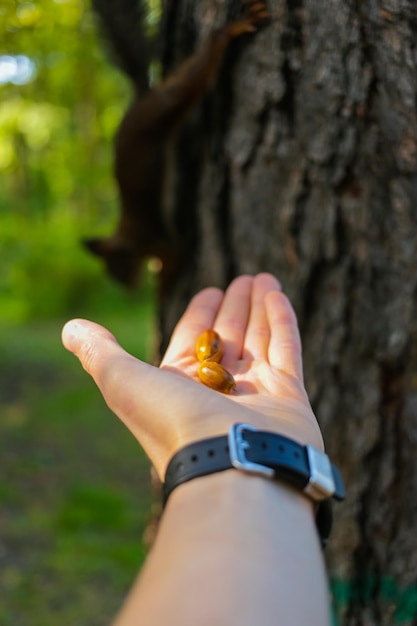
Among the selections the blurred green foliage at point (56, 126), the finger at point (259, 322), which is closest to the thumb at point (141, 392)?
the finger at point (259, 322)

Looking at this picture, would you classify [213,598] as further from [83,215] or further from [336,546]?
[83,215]

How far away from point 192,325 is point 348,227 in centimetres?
49

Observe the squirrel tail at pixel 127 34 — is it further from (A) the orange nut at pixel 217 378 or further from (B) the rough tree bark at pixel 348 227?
(A) the orange nut at pixel 217 378

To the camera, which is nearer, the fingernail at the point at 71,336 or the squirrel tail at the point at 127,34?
the fingernail at the point at 71,336

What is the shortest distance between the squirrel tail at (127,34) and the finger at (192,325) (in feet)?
3.73

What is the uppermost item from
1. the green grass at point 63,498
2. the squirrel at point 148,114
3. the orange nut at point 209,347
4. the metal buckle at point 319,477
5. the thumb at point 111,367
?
the squirrel at point 148,114

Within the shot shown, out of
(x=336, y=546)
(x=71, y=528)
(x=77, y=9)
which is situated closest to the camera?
(x=336, y=546)

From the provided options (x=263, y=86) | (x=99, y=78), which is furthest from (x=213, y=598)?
(x=99, y=78)

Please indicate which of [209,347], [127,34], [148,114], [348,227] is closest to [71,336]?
[209,347]

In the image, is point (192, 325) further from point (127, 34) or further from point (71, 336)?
point (127, 34)

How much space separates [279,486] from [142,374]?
1.05ft

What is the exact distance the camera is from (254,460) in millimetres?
1075

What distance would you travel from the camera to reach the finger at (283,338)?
1.44 metres

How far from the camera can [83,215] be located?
786 cm
